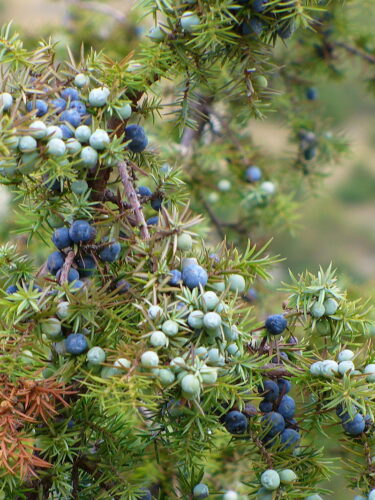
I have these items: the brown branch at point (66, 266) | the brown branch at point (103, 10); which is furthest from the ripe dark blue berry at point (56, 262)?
the brown branch at point (103, 10)

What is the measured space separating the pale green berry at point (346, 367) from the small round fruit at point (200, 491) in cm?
16

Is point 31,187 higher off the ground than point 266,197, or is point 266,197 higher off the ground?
point 31,187

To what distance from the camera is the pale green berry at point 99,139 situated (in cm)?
47

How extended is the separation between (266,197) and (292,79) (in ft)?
1.06

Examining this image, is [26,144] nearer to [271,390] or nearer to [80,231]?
[80,231]

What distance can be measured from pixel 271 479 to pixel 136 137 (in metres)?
0.31

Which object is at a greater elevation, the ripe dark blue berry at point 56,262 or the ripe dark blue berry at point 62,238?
the ripe dark blue berry at point 62,238

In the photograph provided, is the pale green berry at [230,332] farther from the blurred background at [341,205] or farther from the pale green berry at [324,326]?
the blurred background at [341,205]

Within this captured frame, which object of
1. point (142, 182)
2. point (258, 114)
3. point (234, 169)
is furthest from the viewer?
point (234, 169)

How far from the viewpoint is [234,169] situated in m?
1.20

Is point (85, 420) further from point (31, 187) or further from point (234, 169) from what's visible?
point (234, 169)

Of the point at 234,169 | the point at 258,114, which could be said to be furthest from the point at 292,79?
the point at 258,114

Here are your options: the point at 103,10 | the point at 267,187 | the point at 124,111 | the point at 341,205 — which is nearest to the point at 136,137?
the point at 124,111

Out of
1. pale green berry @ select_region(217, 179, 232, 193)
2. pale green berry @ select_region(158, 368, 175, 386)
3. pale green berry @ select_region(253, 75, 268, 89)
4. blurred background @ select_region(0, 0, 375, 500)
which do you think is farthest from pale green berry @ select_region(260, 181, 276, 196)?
blurred background @ select_region(0, 0, 375, 500)
